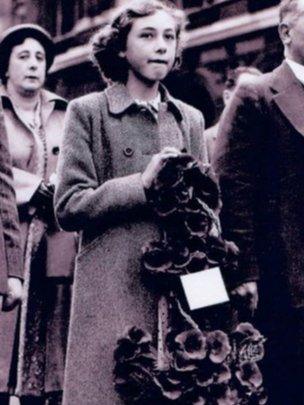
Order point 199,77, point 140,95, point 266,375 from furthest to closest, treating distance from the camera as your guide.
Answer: point 199,77 → point 266,375 → point 140,95

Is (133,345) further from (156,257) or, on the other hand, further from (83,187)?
(83,187)

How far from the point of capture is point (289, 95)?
5195mm

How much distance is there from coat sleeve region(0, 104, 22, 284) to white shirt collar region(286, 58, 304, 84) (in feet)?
3.93

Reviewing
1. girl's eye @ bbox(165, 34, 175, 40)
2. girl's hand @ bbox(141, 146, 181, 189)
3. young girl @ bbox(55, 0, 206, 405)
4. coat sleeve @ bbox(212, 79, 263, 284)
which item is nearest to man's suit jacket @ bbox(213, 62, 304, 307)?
coat sleeve @ bbox(212, 79, 263, 284)

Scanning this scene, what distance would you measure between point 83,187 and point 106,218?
0.16 m

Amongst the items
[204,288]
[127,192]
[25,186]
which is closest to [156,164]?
[127,192]

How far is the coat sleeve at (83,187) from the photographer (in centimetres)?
457

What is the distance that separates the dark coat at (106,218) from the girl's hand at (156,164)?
1.8 inches

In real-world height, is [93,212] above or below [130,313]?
above

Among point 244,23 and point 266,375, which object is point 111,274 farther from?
point 244,23

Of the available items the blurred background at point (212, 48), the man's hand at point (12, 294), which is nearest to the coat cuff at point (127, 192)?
the man's hand at point (12, 294)

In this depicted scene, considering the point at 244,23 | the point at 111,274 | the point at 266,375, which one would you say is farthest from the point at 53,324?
the point at 244,23

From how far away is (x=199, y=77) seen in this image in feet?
43.2

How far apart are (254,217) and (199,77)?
808cm
